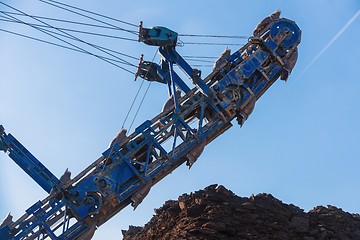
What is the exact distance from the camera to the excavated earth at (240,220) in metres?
22.1

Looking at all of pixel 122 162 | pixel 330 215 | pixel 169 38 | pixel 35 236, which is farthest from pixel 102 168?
pixel 330 215

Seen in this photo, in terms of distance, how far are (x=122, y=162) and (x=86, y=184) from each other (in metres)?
1.09

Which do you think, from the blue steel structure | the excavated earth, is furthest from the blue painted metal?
the excavated earth

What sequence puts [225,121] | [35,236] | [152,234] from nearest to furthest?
[35,236]
[225,121]
[152,234]

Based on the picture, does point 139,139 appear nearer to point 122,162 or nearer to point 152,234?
point 122,162

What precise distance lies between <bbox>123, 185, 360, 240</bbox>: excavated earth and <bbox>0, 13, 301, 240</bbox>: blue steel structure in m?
1.85

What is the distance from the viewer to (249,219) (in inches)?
891

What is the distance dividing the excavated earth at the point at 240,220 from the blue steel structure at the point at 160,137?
1848 millimetres

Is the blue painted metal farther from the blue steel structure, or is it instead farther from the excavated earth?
the excavated earth

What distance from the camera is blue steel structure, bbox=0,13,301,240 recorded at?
2067cm

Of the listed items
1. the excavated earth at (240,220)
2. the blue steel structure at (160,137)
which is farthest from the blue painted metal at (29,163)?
the excavated earth at (240,220)

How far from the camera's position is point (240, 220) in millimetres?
22594

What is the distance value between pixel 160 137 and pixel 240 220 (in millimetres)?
3254

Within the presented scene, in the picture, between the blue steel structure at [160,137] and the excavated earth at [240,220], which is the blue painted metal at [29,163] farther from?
the excavated earth at [240,220]
